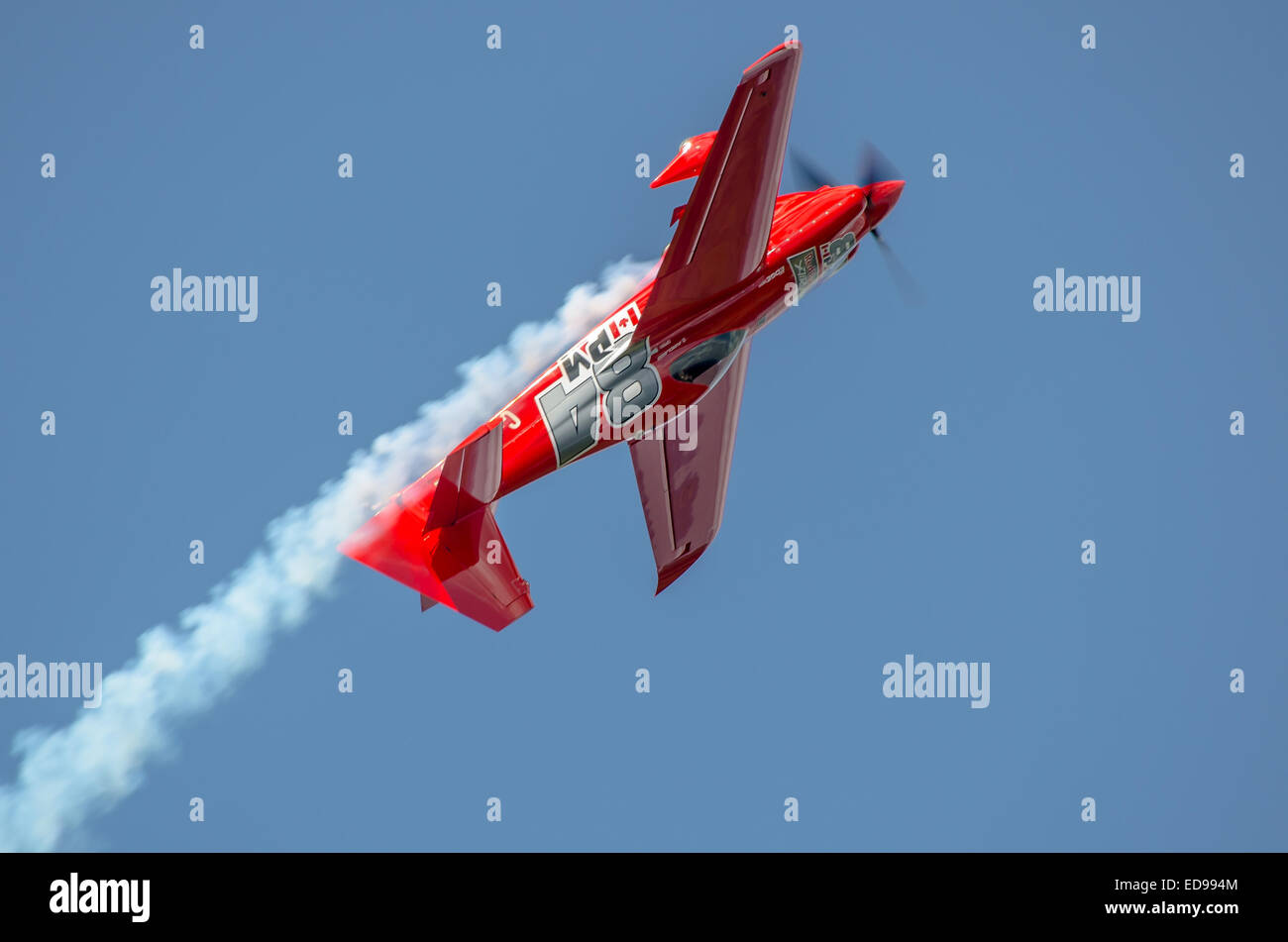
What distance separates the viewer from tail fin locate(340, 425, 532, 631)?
18344 millimetres

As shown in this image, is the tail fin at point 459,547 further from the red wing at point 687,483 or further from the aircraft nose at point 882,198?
the aircraft nose at point 882,198

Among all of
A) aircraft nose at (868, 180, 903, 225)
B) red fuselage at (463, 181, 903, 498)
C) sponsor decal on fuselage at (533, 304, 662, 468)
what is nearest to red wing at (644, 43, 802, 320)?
red fuselage at (463, 181, 903, 498)

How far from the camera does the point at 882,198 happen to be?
2105cm

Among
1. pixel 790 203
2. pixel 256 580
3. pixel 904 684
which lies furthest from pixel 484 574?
pixel 904 684

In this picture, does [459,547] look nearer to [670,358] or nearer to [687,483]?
[670,358]

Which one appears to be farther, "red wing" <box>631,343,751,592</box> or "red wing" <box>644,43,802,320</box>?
"red wing" <box>631,343,751,592</box>

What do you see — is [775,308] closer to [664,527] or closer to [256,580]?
[664,527]

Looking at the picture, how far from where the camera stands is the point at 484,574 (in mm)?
18484

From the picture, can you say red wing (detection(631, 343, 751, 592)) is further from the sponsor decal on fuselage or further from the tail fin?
the tail fin

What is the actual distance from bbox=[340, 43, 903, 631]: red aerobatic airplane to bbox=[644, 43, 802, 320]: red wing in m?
0.02

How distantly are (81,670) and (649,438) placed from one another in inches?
404

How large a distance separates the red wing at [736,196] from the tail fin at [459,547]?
3.56 m

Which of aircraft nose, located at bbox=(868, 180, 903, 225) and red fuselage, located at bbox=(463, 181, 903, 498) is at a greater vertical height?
aircraft nose, located at bbox=(868, 180, 903, 225)

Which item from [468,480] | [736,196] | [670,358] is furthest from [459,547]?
[736,196]
